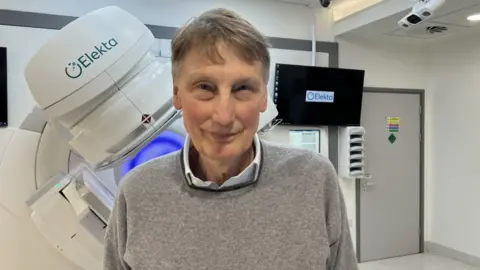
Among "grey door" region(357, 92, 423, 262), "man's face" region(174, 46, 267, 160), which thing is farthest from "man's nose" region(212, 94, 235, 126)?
"grey door" region(357, 92, 423, 262)

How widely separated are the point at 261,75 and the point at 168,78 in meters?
1.10

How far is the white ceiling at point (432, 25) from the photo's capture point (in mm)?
3131

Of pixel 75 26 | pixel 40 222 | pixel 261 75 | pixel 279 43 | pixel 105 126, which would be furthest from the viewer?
pixel 279 43

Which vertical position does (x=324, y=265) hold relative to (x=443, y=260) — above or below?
above

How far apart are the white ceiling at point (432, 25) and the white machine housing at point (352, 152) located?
3.12 feet

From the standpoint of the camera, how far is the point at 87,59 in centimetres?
164

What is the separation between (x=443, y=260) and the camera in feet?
14.3

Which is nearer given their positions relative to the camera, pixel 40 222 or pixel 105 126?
pixel 105 126

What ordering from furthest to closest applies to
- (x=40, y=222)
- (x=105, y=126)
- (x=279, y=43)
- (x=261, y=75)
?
1. (x=279, y=43)
2. (x=40, y=222)
3. (x=105, y=126)
4. (x=261, y=75)

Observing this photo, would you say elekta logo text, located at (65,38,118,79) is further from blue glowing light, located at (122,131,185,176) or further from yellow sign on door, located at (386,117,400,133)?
yellow sign on door, located at (386,117,400,133)

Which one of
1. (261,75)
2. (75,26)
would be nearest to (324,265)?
(261,75)

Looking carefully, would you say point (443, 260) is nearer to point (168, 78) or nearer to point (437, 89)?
point (437, 89)

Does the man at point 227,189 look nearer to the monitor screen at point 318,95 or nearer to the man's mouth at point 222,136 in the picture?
the man's mouth at point 222,136

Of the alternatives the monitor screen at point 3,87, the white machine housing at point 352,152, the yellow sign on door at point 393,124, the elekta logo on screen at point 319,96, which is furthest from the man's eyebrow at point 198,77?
the yellow sign on door at point 393,124
